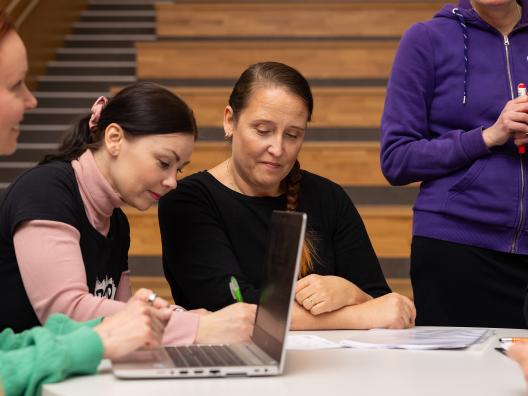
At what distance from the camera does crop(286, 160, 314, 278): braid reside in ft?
5.76

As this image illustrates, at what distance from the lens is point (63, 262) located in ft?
4.49

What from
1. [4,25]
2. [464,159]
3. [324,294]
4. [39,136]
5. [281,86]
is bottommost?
[39,136]

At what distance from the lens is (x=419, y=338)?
144 centimetres

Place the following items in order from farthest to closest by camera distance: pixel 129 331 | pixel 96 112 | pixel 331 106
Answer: pixel 331 106 → pixel 96 112 → pixel 129 331

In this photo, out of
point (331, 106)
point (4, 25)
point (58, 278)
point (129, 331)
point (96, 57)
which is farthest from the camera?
point (96, 57)

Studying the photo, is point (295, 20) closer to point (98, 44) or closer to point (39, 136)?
point (98, 44)

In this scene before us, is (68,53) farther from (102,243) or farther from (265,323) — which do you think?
(265,323)

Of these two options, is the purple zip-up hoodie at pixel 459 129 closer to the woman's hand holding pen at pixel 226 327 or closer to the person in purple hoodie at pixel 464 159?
the person in purple hoodie at pixel 464 159

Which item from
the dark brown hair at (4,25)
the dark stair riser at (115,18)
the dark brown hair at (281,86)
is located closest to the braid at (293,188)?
the dark brown hair at (281,86)

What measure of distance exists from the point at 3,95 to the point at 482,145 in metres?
0.94

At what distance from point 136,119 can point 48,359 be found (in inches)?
23.1

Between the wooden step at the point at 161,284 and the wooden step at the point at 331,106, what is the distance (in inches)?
34.9

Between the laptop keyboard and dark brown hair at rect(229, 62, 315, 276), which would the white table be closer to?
the laptop keyboard

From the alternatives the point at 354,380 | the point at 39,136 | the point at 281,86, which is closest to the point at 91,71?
the point at 39,136
